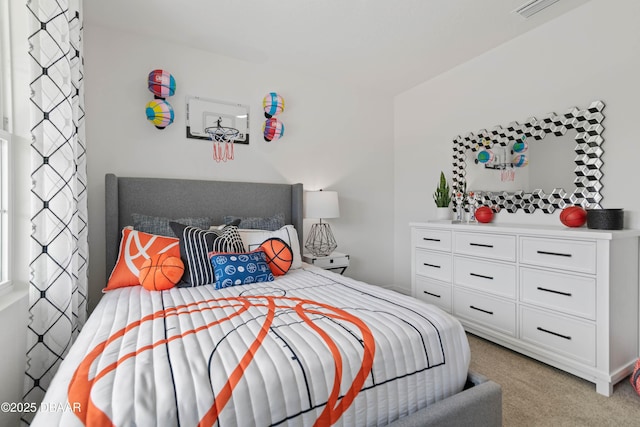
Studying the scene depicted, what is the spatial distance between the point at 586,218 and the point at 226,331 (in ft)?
8.05

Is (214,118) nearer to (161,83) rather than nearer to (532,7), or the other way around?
(161,83)

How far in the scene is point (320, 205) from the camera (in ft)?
10.4

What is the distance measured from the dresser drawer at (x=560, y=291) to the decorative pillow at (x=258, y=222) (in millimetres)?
1964

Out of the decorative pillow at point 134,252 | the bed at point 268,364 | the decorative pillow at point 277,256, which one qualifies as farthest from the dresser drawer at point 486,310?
the decorative pillow at point 134,252

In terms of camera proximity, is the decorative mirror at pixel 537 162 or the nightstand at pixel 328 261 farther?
the nightstand at pixel 328 261

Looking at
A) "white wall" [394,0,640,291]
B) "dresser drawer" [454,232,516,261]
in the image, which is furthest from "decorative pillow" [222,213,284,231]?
"white wall" [394,0,640,291]

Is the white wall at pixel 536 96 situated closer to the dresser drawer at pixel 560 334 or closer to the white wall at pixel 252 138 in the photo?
the white wall at pixel 252 138

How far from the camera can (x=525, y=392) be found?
1902 millimetres

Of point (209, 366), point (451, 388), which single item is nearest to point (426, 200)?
point (451, 388)

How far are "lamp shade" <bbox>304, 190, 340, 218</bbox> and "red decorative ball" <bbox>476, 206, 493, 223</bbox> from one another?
1316 millimetres

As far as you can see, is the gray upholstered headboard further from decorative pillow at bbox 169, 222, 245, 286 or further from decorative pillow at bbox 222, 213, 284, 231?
decorative pillow at bbox 169, 222, 245, 286

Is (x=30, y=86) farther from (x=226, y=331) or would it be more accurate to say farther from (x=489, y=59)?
(x=489, y=59)

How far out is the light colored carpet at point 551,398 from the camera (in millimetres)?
1660

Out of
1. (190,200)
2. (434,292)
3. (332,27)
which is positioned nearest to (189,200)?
(190,200)
